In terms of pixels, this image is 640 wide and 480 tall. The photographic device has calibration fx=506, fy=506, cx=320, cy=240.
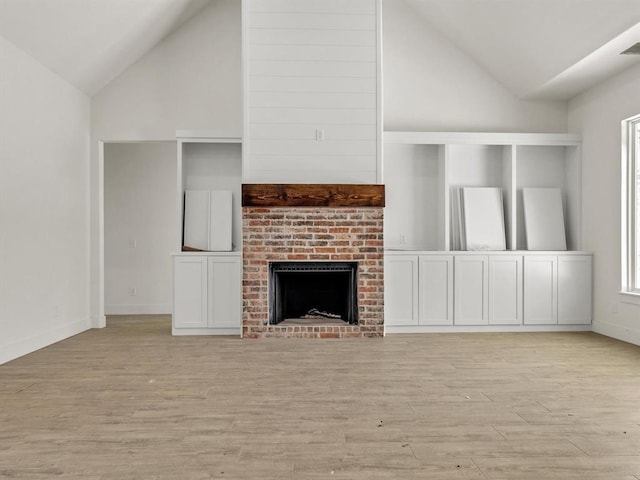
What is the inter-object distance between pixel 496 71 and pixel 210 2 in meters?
3.80

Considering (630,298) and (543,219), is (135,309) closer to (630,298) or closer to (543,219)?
(543,219)

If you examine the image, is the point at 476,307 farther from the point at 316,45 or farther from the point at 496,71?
the point at 316,45

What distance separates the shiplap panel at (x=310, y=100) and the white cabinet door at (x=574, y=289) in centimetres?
304

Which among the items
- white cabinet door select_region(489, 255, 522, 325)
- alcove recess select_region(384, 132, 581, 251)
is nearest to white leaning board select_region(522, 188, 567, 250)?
alcove recess select_region(384, 132, 581, 251)

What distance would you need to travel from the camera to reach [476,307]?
605cm

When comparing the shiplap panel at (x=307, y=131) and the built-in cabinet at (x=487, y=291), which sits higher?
the shiplap panel at (x=307, y=131)

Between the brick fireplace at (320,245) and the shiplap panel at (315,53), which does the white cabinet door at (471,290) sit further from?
the shiplap panel at (315,53)

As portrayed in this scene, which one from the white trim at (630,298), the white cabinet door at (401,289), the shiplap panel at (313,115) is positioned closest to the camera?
the white trim at (630,298)

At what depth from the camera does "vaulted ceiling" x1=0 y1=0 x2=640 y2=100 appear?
4578mm

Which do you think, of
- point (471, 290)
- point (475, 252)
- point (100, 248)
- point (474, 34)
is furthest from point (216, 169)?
point (474, 34)

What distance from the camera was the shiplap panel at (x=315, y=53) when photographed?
5715 millimetres

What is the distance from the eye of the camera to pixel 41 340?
205 inches

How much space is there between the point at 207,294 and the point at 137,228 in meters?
2.64

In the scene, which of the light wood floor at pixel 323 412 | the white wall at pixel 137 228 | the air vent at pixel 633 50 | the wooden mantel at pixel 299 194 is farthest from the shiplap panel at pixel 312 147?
the white wall at pixel 137 228
